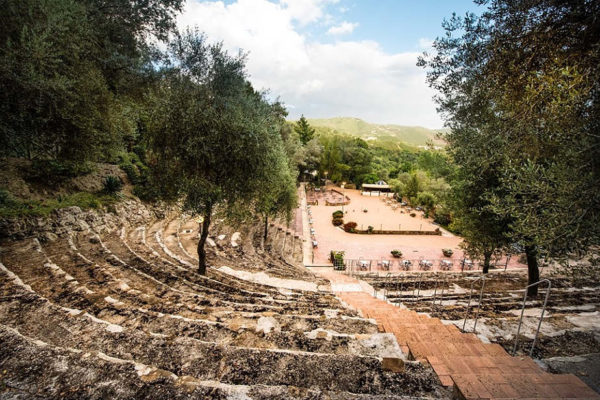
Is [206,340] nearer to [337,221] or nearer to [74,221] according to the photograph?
[74,221]

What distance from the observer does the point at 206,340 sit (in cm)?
419

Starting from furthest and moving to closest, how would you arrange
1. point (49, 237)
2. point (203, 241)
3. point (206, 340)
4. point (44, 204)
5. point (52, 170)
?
point (52, 170), point (44, 204), point (203, 241), point (49, 237), point (206, 340)

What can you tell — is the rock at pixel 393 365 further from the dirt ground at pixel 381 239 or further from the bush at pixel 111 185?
the bush at pixel 111 185

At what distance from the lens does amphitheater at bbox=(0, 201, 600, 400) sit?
2.53 m

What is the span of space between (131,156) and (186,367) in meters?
19.3

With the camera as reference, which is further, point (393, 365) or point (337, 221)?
point (337, 221)

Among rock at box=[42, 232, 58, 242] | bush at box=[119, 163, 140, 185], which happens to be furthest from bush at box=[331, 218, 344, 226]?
rock at box=[42, 232, 58, 242]

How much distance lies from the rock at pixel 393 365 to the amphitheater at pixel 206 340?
0.01 metres

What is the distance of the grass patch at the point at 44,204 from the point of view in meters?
8.37

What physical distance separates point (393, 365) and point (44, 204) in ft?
42.8

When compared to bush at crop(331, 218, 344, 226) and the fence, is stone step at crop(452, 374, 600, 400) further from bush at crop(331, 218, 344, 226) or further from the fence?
bush at crop(331, 218, 344, 226)

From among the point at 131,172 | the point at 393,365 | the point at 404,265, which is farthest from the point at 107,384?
the point at 404,265

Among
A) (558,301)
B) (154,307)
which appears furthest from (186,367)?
(558,301)

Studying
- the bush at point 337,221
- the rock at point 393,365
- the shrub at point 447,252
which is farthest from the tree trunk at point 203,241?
the bush at point 337,221
